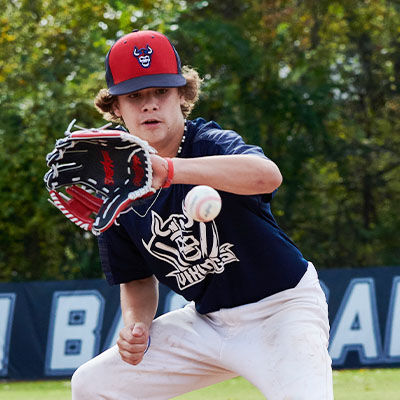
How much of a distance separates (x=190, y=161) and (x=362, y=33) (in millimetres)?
22066

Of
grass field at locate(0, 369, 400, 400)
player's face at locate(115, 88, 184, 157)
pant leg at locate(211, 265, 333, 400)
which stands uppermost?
player's face at locate(115, 88, 184, 157)

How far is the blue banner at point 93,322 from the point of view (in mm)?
13906

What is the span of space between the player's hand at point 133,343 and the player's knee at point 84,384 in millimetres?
218

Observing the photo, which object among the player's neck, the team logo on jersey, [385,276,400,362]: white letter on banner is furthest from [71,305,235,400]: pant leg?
[385,276,400,362]: white letter on banner

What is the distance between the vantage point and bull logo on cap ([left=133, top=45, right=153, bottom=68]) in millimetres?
4152

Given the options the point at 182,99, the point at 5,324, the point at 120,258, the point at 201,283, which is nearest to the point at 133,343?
the point at 201,283

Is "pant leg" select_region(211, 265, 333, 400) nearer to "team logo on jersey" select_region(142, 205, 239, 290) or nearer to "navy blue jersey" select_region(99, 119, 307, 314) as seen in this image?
"navy blue jersey" select_region(99, 119, 307, 314)

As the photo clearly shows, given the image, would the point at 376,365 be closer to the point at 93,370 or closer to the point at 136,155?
the point at 93,370

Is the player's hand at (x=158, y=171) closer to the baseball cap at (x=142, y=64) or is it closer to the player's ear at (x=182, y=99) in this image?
the baseball cap at (x=142, y=64)

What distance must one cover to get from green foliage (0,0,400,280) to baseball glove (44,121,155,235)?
1555 cm

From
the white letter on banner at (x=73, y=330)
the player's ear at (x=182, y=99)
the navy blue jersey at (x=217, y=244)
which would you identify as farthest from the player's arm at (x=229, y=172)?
the white letter on banner at (x=73, y=330)

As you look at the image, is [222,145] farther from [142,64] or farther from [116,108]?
[116,108]

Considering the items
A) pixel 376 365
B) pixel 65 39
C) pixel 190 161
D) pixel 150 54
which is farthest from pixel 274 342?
pixel 65 39

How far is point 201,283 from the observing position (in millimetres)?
4426
